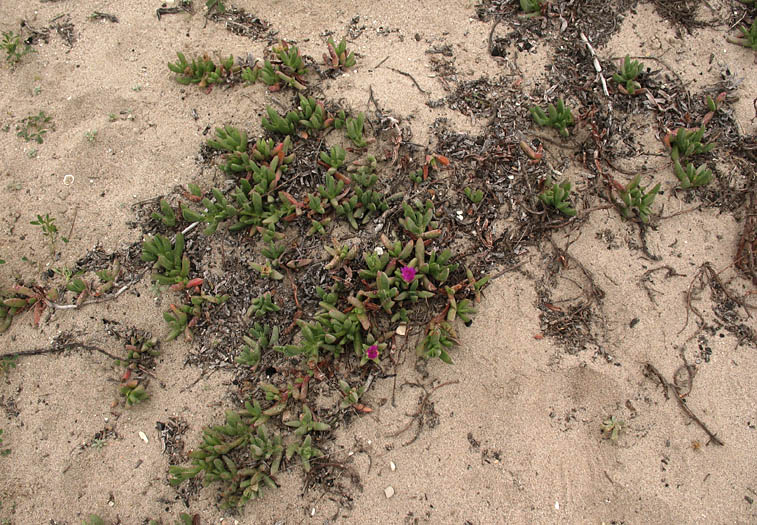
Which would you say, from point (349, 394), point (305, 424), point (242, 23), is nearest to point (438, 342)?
point (349, 394)

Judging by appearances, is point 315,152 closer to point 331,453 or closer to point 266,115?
point 266,115

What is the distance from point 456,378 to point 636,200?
6.06ft

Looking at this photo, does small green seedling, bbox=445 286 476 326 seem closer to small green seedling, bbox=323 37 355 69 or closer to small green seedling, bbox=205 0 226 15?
small green seedling, bbox=323 37 355 69

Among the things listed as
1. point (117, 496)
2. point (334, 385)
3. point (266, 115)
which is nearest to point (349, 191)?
point (266, 115)

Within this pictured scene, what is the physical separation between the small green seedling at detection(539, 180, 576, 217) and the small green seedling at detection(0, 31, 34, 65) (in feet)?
15.9

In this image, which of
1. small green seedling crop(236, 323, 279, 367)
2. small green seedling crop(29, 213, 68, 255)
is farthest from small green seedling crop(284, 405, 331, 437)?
small green seedling crop(29, 213, 68, 255)

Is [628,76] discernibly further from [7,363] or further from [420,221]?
[7,363]

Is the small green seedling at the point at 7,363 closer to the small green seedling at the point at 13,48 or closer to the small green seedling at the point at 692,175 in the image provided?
the small green seedling at the point at 13,48

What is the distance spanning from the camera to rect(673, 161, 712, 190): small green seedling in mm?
3941

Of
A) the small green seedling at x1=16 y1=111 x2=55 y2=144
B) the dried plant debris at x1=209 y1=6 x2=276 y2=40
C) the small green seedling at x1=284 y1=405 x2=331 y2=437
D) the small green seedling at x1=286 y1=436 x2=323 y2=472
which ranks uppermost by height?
the dried plant debris at x1=209 y1=6 x2=276 y2=40

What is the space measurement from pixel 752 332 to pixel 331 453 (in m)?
2.94

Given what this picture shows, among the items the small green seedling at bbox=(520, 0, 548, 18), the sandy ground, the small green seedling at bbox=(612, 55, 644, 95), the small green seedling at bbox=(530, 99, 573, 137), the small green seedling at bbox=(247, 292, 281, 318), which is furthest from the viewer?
the small green seedling at bbox=(520, 0, 548, 18)

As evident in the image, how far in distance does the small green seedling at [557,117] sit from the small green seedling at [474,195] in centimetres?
80

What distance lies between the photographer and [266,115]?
14.6ft
